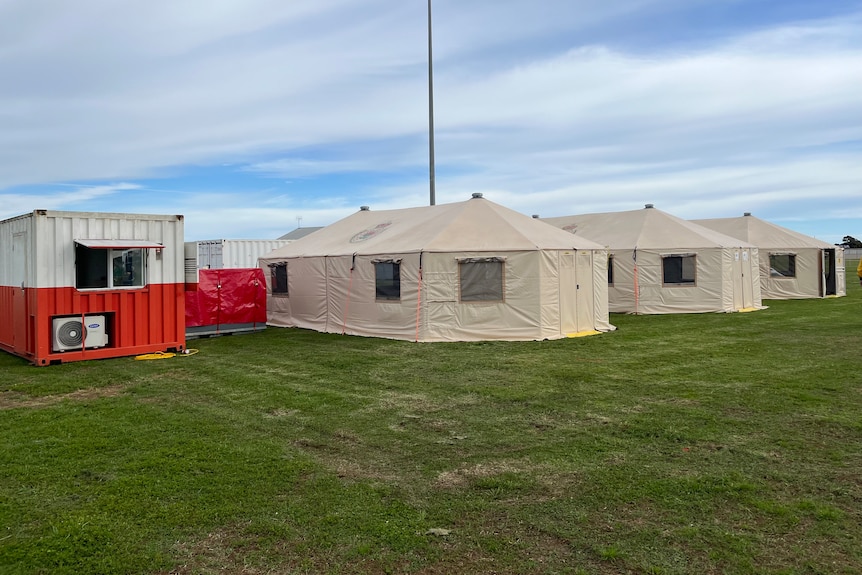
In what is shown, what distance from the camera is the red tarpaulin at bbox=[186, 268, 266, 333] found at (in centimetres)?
1375

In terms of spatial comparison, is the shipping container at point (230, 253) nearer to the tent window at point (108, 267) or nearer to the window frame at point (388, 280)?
the window frame at point (388, 280)

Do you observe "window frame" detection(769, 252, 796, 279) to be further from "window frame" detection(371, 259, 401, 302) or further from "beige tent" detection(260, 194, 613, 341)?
"window frame" detection(371, 259, 401, 302)

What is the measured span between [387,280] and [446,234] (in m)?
1.52

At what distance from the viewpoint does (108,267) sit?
1080cm

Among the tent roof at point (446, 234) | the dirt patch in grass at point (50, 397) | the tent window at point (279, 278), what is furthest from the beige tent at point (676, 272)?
the dirt patch in grass at point (50, 397)

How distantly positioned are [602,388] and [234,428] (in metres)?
4.32

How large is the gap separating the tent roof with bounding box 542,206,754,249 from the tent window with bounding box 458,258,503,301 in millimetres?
7352

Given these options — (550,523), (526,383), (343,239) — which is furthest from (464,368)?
(343,239)

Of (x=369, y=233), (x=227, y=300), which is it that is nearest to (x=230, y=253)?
(x=227, y=300)

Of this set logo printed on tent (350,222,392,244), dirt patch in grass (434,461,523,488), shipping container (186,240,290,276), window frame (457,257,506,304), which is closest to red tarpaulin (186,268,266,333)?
logo printed on tent (350,222,392,244)

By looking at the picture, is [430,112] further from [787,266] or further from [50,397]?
[787,266]

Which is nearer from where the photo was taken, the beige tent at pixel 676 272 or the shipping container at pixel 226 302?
the shipping container at pixel 226 302

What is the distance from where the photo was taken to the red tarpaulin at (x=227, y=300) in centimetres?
1375

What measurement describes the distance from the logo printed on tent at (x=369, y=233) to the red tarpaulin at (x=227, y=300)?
2321 mm
